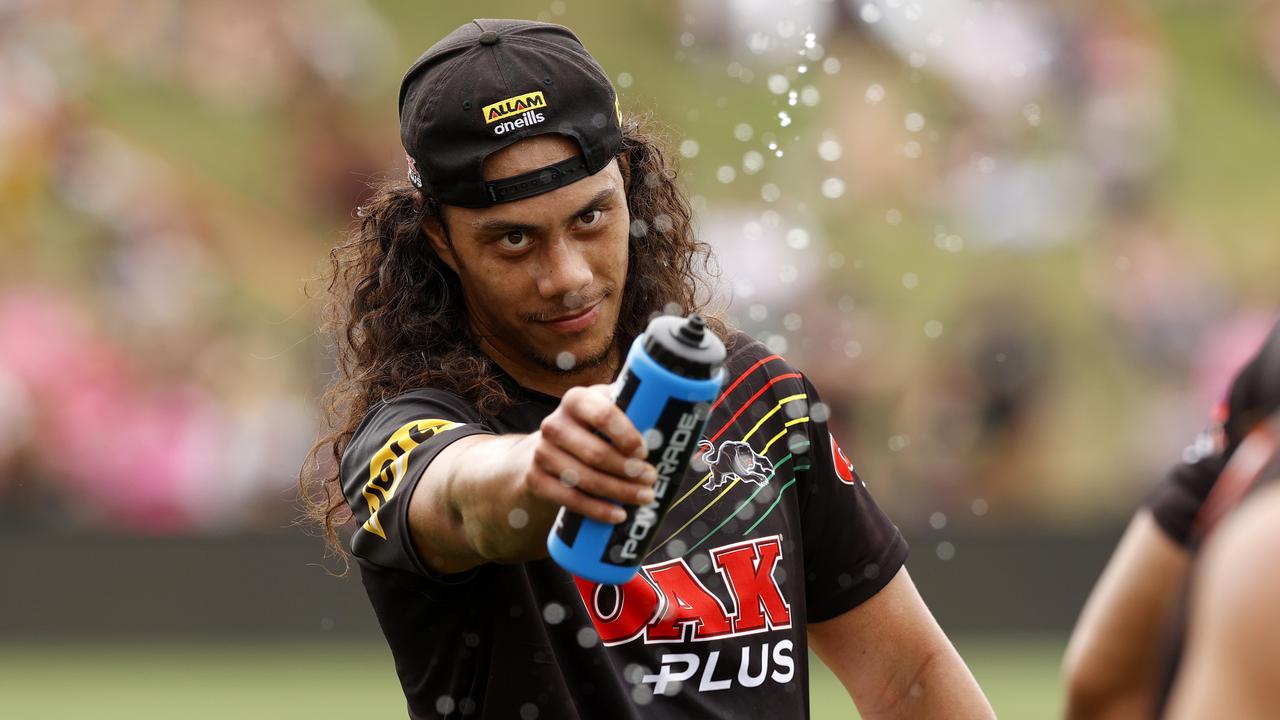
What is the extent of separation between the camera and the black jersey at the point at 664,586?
3186 millimetres

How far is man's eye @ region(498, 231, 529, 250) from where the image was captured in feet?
11.2

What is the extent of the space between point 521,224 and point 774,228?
416 inches

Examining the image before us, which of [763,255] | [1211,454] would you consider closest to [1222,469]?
[1211,454]

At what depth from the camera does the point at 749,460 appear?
3.53 m

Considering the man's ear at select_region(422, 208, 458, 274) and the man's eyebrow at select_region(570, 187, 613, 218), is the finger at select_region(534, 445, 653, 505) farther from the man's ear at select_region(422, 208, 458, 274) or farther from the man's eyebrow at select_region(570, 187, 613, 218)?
the man's ear at select_region(422, 208, 458, 274)

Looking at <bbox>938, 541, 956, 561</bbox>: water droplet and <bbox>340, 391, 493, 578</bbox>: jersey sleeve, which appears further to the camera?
<bbox>938, 541, 956, 561</bbox>: water droplet

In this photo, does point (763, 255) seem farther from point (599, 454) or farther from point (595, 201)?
point (599, 454)

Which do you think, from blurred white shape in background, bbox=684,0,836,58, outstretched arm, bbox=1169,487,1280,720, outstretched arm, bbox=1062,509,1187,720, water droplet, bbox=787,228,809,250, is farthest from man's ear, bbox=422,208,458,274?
blurred white shape in background, bbox=684,0,836,58

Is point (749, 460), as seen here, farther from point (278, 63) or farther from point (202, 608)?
point (278, 63)

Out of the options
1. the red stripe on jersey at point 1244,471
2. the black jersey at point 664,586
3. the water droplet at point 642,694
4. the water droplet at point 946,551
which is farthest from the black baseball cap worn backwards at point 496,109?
the water droplet at point 946,551

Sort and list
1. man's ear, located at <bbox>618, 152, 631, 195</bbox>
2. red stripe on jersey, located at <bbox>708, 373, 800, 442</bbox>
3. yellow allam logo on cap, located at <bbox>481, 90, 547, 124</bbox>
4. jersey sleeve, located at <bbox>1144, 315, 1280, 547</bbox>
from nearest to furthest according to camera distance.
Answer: jersey sleeve, located at <bbox>1144, 315, 1280, 547</bbox> < yellow allam logo on cap, located at <bbox>481, 90, 547, 124</bbox> < red stripe on jersey, located at <bbox>708, 373, 800, 442</bbox> < man's ear, located at <bbox>618, 152, 631, 195</bbox>

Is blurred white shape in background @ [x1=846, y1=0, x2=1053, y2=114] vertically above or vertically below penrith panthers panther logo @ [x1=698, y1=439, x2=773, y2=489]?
above

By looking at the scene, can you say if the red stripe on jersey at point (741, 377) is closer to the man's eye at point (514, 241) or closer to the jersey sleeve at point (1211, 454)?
the man's eye at point (514, 241)

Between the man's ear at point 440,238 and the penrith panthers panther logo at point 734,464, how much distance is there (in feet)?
2.29
